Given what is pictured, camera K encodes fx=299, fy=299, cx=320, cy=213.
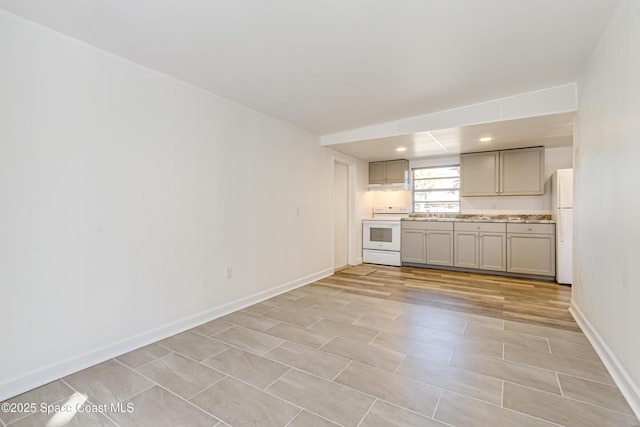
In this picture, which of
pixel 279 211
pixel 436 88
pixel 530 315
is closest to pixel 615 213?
pixel 530 315

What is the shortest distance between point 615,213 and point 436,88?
1798 mm

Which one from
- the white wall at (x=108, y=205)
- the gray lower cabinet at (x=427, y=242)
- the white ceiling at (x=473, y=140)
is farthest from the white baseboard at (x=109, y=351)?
the gray lower cabinet at (x=427, y=242)

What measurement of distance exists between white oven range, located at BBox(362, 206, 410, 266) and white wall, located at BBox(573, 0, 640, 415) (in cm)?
320

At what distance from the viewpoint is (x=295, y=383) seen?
76.0 inches

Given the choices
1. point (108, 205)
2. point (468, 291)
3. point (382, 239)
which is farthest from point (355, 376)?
point (382, 239)

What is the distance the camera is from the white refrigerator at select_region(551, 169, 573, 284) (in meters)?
4.24

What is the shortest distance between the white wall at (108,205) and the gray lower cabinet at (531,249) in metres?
4.04

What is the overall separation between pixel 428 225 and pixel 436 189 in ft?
3.18

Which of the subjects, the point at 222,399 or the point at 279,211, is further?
the point at 279,211

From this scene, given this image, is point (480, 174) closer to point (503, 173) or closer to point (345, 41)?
point (503, 173)

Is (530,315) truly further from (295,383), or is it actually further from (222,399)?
(222,399)

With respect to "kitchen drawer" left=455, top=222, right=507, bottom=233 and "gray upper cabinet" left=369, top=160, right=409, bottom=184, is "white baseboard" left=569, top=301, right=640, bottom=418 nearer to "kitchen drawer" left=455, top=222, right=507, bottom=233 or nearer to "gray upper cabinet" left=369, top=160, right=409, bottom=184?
"kitchen drawer" left=455, top=222, right=507, bottom=233

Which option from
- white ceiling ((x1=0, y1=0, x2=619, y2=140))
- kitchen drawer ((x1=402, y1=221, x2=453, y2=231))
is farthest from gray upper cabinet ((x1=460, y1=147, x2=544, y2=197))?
white ceiling ((x1=0, y1=0, x2=619, y2=140))

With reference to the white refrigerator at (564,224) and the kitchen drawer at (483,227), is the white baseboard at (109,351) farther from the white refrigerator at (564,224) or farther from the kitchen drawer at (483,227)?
the white refrigerator at (564,224)
